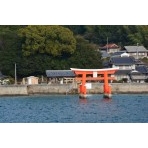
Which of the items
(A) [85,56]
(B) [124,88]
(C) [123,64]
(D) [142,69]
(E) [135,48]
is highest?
(E) [135,48]

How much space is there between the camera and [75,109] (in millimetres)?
10398

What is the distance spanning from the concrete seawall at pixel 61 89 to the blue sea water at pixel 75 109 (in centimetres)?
22

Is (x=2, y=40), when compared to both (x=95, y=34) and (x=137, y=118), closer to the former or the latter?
(x=95, y=34)

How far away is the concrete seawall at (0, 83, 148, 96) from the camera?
13430 millimetres

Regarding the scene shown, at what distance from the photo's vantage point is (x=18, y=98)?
42.7 ft

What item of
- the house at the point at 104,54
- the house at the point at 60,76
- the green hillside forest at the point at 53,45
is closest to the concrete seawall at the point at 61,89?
the house at the point at 60,76

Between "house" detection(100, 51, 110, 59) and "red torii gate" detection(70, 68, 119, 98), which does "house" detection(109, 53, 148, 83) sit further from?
"red torii gate" detection(70, 68, 119, 98)

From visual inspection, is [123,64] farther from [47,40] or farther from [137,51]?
[47,40]

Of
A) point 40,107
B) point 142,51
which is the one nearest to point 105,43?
point 142,51

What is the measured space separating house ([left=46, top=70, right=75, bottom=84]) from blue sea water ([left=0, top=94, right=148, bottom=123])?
552 millimetres

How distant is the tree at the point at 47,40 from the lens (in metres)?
13.1

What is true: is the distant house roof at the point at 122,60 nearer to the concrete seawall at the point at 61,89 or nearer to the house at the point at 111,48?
the house at the point at 111,48

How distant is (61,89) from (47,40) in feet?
4.09

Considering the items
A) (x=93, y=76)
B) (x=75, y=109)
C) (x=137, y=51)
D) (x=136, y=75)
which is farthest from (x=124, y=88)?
(x=75, y=109)
